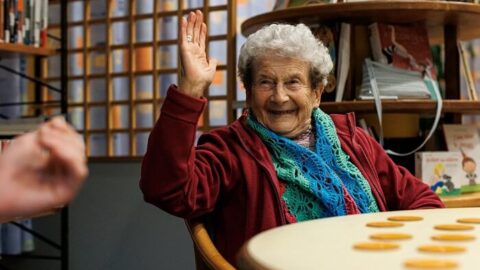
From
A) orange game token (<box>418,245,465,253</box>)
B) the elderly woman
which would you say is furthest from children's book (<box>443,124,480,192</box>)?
orange game token (<box>418,245,465,253</box>)

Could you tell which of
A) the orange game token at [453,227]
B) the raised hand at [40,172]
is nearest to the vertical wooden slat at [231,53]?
the orange game token at [453,227]

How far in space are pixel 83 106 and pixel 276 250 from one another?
7.88 feet

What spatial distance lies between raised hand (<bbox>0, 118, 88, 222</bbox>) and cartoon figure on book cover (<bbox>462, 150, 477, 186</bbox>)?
2041mm

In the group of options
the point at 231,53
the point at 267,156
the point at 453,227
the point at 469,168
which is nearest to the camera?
the point at 453,227

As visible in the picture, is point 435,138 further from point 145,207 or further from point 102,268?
point 102,268

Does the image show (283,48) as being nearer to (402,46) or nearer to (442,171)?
(402,46)

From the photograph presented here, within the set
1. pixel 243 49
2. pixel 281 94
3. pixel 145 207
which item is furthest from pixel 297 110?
pixel 145 207

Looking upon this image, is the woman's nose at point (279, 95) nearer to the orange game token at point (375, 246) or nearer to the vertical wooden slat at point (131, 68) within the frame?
the orange game token at point (375, 246)

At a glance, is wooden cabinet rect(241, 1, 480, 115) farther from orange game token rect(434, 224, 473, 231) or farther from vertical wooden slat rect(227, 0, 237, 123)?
orange game token rect(434, 224, 473, 231)

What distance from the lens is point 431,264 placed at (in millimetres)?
715

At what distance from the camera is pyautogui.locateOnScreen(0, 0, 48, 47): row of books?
2.49 m

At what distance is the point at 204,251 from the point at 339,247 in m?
0.40

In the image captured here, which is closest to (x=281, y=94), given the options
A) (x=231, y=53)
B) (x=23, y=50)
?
(x=231, y=53)

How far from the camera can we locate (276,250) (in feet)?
2.70
